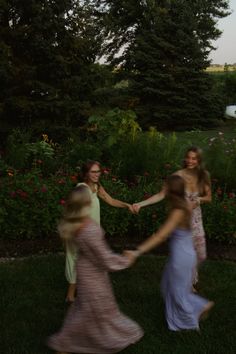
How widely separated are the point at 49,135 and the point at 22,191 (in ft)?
17.8

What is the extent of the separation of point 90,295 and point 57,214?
3270 mm

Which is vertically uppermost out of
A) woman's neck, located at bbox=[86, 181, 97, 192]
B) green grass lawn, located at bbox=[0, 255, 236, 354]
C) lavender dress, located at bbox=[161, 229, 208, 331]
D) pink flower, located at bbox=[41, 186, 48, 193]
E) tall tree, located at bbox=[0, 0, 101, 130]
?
tall tree, located at bbox=[0, 0, 101, 130]

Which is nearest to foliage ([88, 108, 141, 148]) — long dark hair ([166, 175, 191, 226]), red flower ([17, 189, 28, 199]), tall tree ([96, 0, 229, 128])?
red flower ([17, 189, 28, 199])

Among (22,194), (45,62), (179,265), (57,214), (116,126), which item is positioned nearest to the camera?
(179,265)

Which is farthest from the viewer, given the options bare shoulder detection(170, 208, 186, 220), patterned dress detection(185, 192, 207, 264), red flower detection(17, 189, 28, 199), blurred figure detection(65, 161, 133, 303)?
red flower detection(17, 189, 28, 199)

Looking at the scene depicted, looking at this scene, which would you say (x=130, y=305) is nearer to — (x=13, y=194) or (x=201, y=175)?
(x=201, y=175)

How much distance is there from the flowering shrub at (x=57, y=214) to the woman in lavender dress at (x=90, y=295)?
296 centimetres

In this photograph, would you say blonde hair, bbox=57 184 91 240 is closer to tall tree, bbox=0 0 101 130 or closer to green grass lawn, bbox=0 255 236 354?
green grass lawn, bbox=0 255 236 354

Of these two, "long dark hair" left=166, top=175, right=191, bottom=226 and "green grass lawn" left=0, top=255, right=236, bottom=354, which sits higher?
"long dark hair" left=166, top=175, right=191, bottom=226

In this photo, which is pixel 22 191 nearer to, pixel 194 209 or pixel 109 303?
pixel 194 209

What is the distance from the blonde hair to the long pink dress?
0.21 feet

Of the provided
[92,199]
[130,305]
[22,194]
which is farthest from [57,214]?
[130,305]

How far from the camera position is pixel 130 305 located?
4855 millimetres

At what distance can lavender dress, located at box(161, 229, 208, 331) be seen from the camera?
4090mm
